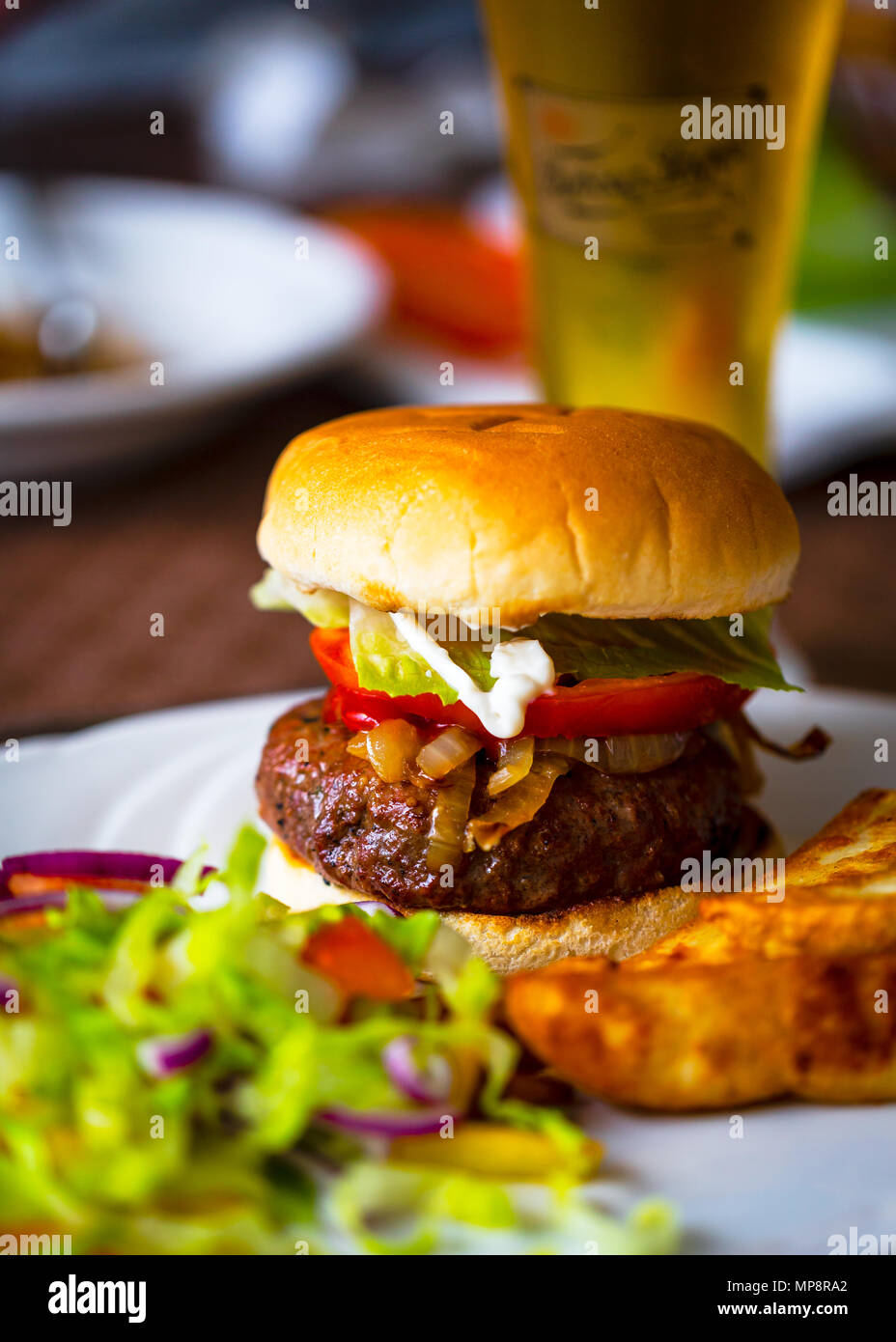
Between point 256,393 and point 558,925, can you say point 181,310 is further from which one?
point 558,925

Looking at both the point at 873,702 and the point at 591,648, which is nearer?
the point at 591,648

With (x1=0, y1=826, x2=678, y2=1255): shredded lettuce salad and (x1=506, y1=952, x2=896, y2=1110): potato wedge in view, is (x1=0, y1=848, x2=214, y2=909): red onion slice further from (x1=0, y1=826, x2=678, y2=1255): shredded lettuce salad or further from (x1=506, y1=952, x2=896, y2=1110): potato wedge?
(x1=506, y1=952, x2=896, y2=1110): potato wedge

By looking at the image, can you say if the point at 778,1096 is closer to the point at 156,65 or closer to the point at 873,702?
the point at 873,702

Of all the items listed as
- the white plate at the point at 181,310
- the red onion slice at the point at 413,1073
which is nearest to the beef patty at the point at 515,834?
the red onion slice at the point at 413,1073

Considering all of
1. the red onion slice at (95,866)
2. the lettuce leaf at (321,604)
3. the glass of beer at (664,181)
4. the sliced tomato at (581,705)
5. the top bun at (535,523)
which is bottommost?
the red onion slice at (95,866)

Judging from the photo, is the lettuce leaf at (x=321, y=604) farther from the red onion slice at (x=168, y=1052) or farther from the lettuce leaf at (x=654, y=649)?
the red onion slice at (x=168, y=1052)
